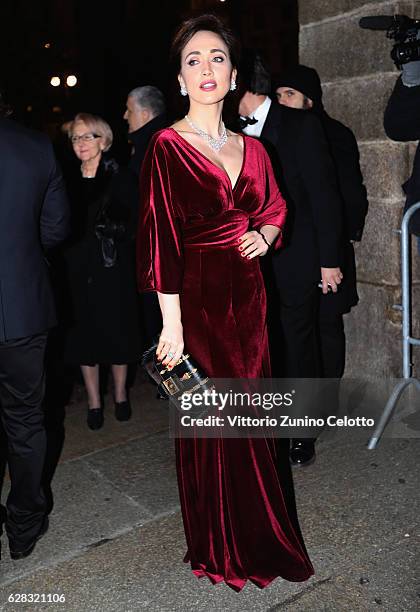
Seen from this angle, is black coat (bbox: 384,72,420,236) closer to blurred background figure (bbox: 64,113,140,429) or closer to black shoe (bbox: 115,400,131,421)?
blurred background figure (bbox: 64,113,140,429)

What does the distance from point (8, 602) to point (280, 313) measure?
2075 millimetres

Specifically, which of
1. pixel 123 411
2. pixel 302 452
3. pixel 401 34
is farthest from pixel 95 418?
pixel 401 34

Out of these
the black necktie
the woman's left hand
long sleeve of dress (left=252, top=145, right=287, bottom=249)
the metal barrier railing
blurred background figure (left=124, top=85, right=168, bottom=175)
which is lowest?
the metal barrier railing

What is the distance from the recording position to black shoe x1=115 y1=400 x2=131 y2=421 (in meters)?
4.83

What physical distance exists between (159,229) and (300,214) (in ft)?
4.95

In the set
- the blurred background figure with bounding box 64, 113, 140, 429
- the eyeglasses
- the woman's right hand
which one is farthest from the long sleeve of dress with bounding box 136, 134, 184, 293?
the eyeglasses

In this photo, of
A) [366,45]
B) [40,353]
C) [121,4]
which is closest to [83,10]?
[121,4]

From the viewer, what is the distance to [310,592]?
9.20 ft

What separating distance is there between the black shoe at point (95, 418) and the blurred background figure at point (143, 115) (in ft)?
5.71

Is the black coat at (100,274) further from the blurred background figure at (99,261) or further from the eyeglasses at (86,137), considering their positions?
the eyeglasses at (86,137)

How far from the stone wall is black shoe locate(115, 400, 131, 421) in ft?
5.27

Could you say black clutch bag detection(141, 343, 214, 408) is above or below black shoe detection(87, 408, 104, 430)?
above

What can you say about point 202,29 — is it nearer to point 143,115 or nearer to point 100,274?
point 100,274

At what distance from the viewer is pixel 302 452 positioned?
12.9ft
